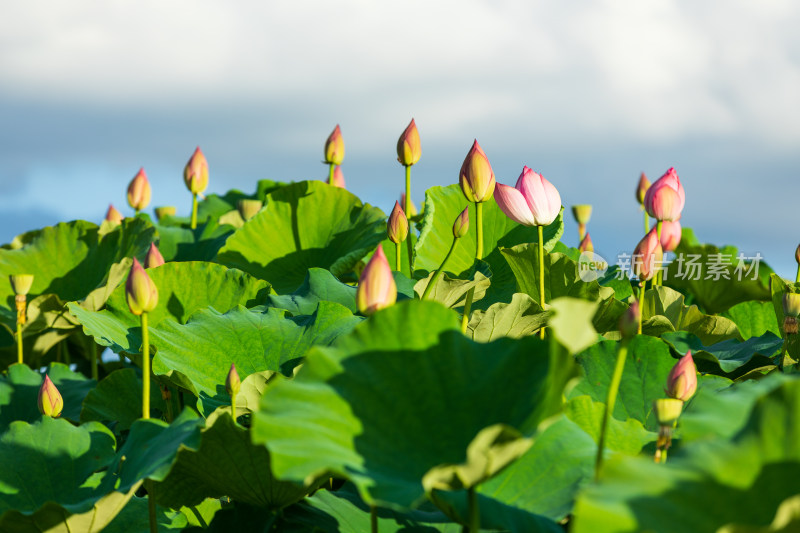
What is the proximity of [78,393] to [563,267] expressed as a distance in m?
1.18

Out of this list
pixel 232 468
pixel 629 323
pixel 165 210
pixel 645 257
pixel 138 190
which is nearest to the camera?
pixel 629 323

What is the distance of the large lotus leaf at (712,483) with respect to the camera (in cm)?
60

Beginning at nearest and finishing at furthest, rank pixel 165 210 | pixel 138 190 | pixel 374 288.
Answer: pixel 374 288, pixel 138 190, pixel 165 210

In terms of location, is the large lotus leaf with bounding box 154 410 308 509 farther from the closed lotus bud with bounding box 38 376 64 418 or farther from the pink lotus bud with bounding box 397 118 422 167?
the pink lotus bud with bounding box 397 118 422 167

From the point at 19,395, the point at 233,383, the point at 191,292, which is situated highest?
the point at 191,292

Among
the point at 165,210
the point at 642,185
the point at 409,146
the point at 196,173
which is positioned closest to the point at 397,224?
the point at 409,146

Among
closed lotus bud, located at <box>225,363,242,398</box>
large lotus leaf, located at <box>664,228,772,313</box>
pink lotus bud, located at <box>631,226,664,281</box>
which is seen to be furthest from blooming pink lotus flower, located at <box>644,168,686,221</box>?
closed lotus bud, located at <box>225,363,242,398</box>

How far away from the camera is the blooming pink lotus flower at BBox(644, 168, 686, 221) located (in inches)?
56.1

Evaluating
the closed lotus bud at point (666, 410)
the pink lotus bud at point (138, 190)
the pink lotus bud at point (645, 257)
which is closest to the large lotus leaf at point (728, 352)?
the pink lotus bud at point (645, 257)

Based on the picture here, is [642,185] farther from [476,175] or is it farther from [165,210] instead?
[165,210]

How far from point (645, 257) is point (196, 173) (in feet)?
4.56

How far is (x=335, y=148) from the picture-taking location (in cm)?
226

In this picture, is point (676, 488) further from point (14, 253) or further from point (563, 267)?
point (14, 253)

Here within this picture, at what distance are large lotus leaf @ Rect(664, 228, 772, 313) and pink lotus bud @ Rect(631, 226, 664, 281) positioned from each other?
0.79 m
